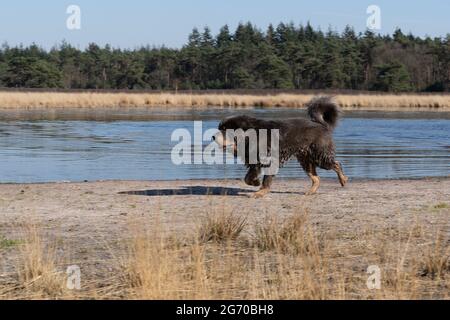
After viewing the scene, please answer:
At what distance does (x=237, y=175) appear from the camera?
53.7 ft

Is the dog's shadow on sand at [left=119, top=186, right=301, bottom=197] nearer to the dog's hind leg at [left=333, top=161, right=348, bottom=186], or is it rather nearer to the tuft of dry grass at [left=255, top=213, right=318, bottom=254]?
the dog's hind leg at [left=333, top=161, right=348, bottom=186]

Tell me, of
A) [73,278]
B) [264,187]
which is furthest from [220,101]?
[73,278]

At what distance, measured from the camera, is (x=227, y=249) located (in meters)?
7.46

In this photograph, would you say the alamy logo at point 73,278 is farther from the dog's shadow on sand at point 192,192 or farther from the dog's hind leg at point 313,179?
the dog's hind leg at point 313,179

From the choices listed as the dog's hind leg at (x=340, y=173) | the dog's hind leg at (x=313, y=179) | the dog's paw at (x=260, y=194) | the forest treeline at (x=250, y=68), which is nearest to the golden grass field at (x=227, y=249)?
the dog's paw at (x=260, y=194)

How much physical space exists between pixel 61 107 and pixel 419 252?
43184 millimetres

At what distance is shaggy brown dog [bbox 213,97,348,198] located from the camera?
12.0 meters

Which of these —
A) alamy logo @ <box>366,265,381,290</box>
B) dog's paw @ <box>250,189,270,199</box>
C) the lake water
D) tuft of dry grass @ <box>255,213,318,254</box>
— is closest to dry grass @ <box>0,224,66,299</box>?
tuft of dry grass @ <box>255,213,318,254</box>

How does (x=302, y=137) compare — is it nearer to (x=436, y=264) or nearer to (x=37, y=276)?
(x=436, y=264)

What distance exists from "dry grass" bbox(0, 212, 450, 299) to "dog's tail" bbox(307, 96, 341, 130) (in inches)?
185

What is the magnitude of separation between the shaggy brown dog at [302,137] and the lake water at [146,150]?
12.7 ft

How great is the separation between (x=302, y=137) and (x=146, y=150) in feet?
34.5

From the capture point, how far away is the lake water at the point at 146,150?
55.0ft
